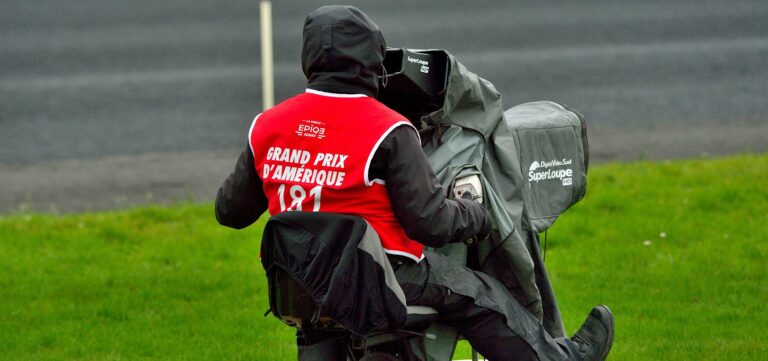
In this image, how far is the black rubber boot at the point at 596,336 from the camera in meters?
5.01

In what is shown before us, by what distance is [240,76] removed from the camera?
14.0m

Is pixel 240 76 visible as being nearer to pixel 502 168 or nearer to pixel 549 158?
pixel 549 158

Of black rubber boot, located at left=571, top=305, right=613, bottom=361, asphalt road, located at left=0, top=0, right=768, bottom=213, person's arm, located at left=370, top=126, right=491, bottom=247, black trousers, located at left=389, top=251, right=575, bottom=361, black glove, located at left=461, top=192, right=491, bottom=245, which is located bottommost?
asphalt road, located at left=0, top=0, right=768, bottom=213

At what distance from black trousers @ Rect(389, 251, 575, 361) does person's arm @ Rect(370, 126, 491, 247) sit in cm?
21

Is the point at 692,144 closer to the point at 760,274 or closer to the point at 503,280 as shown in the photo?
the point at 760,274

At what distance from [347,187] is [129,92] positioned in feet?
33.1

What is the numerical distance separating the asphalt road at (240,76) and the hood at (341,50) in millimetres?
5583

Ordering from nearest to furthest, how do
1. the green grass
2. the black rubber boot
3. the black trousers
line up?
the black trousers → the black rubber boot → the green grass

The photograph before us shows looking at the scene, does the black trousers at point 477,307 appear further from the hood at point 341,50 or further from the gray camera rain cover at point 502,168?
the hood at point 341,50

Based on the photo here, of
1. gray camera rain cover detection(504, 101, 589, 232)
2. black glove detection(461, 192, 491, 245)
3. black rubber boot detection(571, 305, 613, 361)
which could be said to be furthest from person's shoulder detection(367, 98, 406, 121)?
black rubber boot detection(571, 305, 613, 361)

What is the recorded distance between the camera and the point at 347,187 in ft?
13.4

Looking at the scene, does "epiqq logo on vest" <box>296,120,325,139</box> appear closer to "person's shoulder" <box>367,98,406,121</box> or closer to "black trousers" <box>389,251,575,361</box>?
"person's shoulder" <box>367,98,406,121</box>

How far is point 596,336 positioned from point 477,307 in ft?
2.75

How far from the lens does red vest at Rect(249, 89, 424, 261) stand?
4.08 metres
